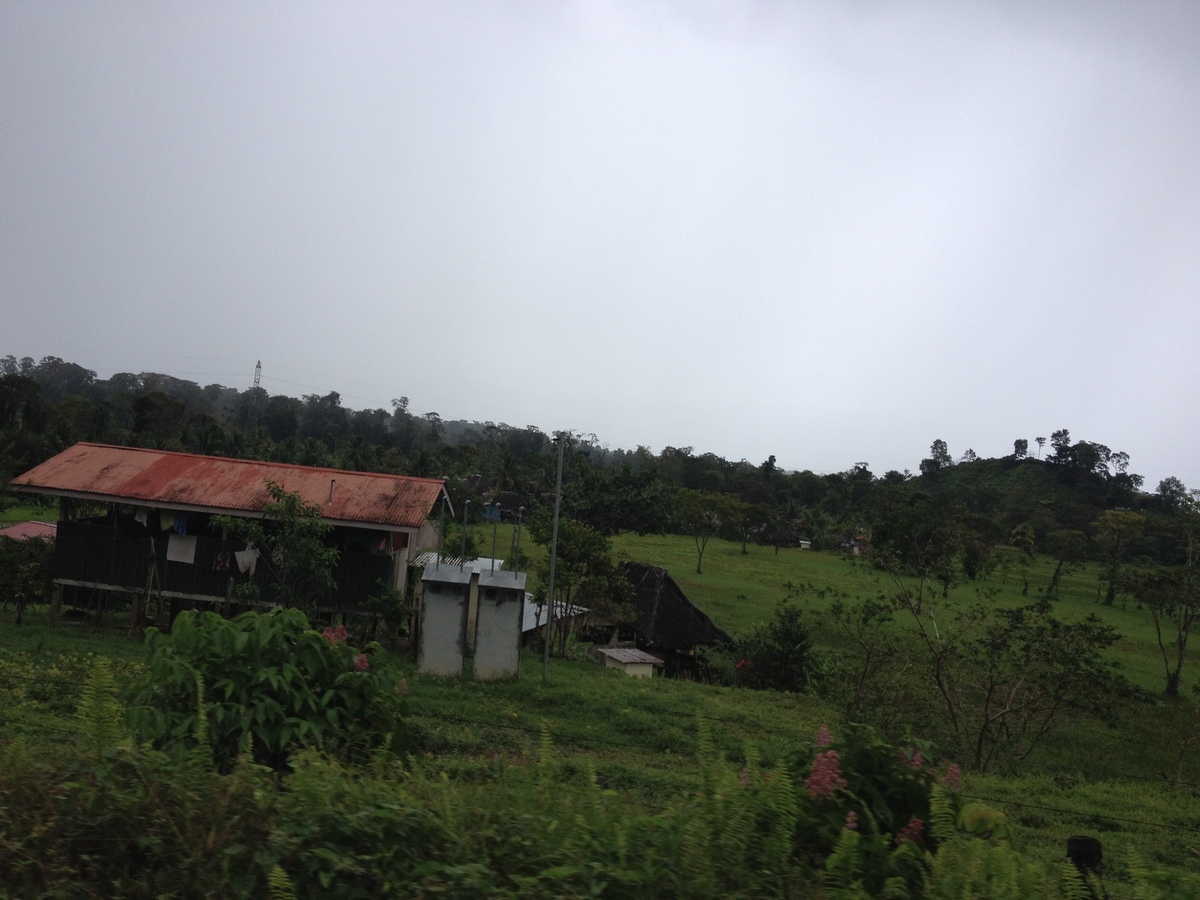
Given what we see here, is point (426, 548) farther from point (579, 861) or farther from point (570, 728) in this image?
point (579, 861)

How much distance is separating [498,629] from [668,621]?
30.2ft

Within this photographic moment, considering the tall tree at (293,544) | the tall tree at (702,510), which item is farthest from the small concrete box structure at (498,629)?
the tall tree at (702,510)

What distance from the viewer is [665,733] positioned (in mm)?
10305

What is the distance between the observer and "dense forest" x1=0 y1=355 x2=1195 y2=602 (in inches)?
1196

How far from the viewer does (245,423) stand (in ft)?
231

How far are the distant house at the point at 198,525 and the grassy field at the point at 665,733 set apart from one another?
4.28ft

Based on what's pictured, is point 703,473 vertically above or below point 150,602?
above

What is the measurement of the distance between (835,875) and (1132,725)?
708 inches

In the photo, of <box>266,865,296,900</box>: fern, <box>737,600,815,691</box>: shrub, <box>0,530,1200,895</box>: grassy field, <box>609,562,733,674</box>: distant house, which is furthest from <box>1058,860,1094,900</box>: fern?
<box>609,562,733,674</box>: distant house

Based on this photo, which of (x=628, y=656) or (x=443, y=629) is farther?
(x=628, y=656)

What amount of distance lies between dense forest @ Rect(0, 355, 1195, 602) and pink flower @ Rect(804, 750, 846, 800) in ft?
36.4

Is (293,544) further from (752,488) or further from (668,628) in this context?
(752,488)

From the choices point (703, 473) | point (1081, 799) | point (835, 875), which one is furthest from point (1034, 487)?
point (835, 875)

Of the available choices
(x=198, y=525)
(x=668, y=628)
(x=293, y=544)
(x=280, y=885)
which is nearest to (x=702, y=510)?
(x=668, y=628)
